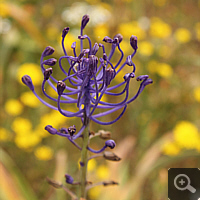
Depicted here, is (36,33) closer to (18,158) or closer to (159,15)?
(18,158)

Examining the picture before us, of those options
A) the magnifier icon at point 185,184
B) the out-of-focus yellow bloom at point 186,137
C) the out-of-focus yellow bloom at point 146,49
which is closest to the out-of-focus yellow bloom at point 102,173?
the out-of-focus yellow bloom at point 186,137

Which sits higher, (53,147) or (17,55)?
(17,55)

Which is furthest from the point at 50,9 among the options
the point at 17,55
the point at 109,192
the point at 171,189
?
the point at 171,189

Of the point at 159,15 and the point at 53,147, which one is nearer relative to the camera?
the point at 53,147

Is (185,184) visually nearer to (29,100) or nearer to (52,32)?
(29,100)

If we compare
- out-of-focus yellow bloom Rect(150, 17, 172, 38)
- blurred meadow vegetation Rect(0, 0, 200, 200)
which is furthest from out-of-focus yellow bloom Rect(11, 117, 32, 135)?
out-of-focus yellow bloom Rect(150, 17, 172, 38)

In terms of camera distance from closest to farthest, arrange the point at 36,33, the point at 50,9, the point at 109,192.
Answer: the point at 109,192
the point at 36,33
the point at 50,9

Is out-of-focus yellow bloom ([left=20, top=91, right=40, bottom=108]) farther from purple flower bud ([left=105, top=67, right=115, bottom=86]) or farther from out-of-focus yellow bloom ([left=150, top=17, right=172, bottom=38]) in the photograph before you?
purple flower bud ([left=105, top=67, right=115, bottom=86])
